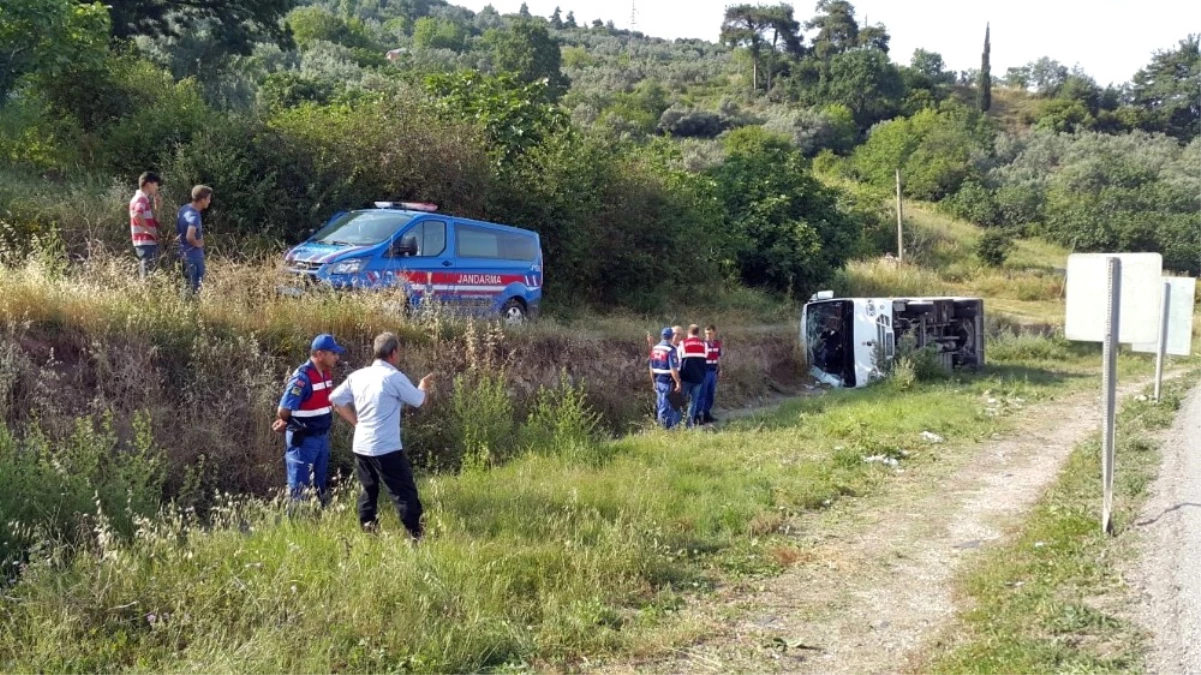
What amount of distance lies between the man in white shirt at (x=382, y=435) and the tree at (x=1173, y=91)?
3809 inches

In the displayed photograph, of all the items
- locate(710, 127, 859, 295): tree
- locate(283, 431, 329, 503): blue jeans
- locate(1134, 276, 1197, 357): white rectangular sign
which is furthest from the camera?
locate(710, 127, 859, 295): tree

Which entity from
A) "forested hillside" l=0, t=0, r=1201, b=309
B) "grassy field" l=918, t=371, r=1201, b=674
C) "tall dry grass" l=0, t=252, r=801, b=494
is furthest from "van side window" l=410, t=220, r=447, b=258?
"grassy field" l=918, t=371, r=1201, b=674

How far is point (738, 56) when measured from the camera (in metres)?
107

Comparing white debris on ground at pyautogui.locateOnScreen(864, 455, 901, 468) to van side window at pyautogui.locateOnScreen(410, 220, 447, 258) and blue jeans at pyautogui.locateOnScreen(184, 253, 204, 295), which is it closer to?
van side window at pyautogui.locateOnScreen(410, 220, 447, 258)

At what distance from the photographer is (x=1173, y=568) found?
21.9 ft

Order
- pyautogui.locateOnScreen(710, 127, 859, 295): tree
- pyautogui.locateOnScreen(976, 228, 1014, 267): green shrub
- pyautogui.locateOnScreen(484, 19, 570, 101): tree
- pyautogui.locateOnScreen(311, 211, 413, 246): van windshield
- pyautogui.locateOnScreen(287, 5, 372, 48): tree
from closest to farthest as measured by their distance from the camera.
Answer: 1. pyautogui.locateOnScreen(311, 211, 413, 246): van windshield
2. pyautogui.locateOnScreen(710, 127, 859, 295): tree
3. pyautogui.locateOnScreen(976, 228, 1014, 267): green shrub
4. pyautogui.locateOnScreen(484, 19, 570, 101): tree
5. pyautogui.locateOnScreen(287, 5, 372, 48): tree

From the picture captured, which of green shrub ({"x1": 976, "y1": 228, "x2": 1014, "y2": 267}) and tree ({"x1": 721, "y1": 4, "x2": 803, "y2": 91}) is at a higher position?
tree ({"x1": 721, "y1": 4, "x2": 803, "y2": 91})

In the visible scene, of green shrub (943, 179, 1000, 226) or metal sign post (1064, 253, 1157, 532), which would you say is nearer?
metal sign post (1064, 253, 1157, 532)

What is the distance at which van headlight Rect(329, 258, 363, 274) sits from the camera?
1346cm

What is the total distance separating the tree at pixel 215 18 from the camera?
2335cm

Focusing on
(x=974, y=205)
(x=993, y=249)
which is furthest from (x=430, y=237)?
(x=974, y=205)

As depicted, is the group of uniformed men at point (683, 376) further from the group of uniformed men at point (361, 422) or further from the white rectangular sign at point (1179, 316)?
the white rectangular sign at point (1179, 316)

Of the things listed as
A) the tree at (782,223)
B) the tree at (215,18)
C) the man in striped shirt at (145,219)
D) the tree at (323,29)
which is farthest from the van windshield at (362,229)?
the tree at (323,29)

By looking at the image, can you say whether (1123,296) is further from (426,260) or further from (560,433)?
(426,260)
